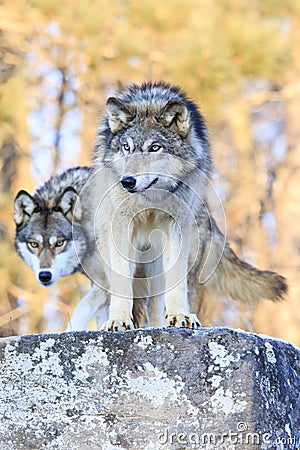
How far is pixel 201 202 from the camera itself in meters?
5.23

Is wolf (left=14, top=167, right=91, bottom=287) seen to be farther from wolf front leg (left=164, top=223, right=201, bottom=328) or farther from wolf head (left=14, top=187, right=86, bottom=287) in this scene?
wolf front leg (left=164, top=223, right=201, bottom=328)

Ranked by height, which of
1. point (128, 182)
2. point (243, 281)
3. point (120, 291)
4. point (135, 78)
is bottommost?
point (120, 291)

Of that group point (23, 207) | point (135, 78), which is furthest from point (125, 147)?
point (135, 78)

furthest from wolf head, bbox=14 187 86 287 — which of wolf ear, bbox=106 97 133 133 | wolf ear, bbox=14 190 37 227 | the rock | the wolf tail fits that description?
the rock

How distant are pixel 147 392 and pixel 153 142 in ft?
5.67

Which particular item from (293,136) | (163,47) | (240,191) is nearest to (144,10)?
(163,47)

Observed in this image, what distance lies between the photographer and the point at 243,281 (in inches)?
257

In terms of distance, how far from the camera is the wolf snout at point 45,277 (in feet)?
21.9

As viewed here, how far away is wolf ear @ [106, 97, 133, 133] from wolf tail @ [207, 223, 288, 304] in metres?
1.76

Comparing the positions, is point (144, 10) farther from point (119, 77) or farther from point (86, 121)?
point (86, 121)

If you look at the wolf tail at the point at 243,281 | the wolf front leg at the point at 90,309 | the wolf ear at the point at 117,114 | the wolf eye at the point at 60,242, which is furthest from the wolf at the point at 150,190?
the wolf eye at the point at 60,242

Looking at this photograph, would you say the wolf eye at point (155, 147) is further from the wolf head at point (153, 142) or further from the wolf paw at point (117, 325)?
the wolf paw at point (117, 325)

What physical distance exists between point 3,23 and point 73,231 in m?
5.67

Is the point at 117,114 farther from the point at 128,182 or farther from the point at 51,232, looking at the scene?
the point at 51,232
